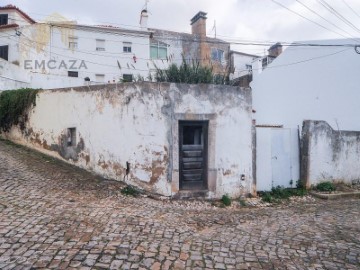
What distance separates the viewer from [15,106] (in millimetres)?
11391

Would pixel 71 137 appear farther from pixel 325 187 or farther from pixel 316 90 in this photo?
pixel 316 90

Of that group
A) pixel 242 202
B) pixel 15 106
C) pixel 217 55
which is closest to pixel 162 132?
pixel 242 202

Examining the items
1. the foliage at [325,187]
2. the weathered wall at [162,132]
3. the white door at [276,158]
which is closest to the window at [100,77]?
the weathered wall at [162,132]

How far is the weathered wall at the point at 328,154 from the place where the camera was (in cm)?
917

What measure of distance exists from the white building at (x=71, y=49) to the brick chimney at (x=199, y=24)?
627 centimetres

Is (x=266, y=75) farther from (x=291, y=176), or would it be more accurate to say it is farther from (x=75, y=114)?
(x=75, y=114)

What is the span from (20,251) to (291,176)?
7.63 metres

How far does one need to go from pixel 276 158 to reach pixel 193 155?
2.81m

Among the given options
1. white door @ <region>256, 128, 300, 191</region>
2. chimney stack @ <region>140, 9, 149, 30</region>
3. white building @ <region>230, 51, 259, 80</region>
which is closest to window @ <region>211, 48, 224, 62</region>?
white building @ <region>230, 51, 259, 80</region>

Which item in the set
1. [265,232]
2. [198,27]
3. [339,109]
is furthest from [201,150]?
[198,27]

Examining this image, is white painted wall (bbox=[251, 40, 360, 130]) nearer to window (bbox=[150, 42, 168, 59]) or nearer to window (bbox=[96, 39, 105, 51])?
window (bbox=[150, 42, 168, 59])

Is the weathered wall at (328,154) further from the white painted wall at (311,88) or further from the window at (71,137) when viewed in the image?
the window at (71,137)

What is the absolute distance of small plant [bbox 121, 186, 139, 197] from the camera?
752cm

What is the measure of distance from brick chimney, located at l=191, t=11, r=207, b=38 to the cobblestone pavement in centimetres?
2415
